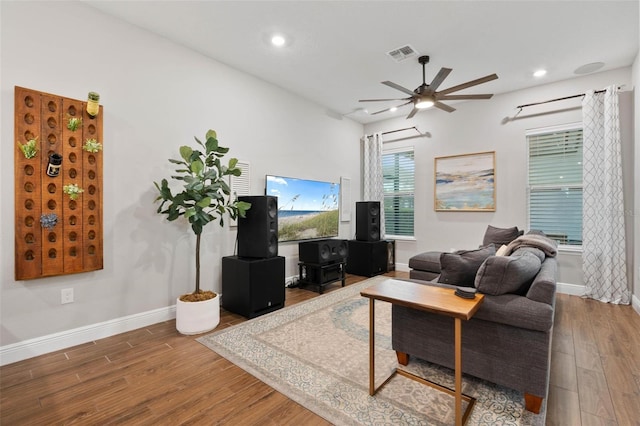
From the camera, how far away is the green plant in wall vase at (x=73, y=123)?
93.9 inches

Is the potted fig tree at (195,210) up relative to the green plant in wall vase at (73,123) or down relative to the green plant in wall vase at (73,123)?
down

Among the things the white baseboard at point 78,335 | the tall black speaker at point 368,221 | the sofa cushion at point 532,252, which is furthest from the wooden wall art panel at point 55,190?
the tall black speaker at point 368,221

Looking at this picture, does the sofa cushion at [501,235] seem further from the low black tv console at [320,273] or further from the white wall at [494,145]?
the low black tv console at [320,273]

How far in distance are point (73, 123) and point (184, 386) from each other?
7.37 feet

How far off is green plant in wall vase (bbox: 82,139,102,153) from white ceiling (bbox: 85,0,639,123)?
1216mm

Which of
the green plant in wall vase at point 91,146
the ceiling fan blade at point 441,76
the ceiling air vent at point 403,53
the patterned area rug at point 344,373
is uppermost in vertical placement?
the ceiling air vent at point 403,53

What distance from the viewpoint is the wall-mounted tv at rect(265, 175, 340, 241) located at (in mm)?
4168

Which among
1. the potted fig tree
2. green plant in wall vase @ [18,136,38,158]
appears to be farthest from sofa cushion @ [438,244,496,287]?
green plant in wall vase @ [18,136,38,158]

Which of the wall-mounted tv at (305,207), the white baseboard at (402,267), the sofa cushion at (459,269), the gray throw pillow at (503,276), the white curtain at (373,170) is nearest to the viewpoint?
the gray throw pillow at (503,276)

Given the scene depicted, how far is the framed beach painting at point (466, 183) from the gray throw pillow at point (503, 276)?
3132mm

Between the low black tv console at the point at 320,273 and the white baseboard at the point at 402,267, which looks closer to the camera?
the low black tv console at the point at 320,273

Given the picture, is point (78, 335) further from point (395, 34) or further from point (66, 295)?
point (395, 34)

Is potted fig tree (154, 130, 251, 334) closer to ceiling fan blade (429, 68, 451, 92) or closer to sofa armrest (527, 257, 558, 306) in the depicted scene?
ceiling fan blade (429, 68, 451, 92)

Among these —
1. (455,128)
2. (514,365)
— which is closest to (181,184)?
(514,365)
